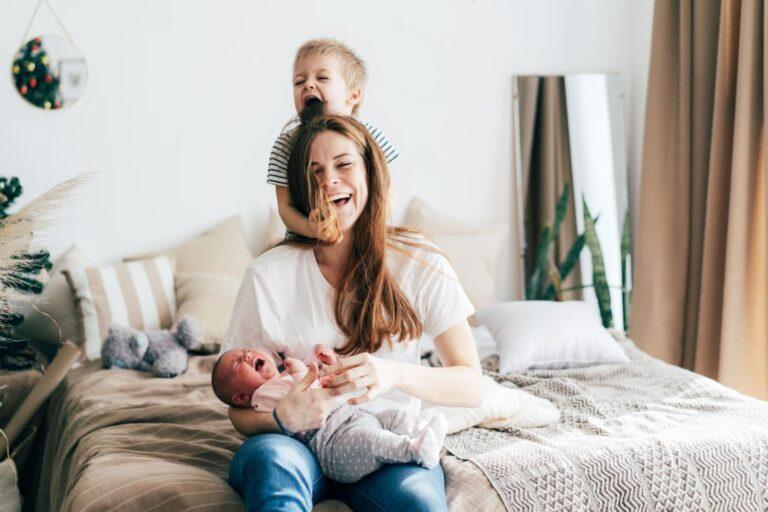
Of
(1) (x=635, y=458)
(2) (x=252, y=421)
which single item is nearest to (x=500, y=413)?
(1) (x=635, y=458)

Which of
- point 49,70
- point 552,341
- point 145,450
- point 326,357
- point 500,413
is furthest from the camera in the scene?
point 49,70

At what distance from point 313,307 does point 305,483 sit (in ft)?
1.49

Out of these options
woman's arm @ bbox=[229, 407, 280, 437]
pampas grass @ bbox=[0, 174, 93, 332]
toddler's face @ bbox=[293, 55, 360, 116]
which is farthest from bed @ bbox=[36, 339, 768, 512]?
toddler's face @ bbox=[293, 55, 360, 116]

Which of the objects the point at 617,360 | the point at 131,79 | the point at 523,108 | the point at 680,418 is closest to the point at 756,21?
the point at 523,108

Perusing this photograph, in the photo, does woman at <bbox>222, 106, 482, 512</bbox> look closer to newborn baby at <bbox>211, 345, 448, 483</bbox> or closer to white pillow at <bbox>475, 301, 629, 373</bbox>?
newborn baby at <bbox>211, 345, 448, 483</bbox>

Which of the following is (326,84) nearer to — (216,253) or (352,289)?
(352,289)

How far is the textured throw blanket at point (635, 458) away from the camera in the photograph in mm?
1725

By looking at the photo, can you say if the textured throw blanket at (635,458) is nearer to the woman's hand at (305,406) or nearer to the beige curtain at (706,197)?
the woman's hand at (305,406)

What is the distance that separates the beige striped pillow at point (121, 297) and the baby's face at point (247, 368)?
1.47 m

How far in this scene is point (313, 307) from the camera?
1.79 m

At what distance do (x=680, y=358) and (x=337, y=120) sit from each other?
7.75 ft

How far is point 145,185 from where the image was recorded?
11.2 feet

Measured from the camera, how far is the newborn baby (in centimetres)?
153

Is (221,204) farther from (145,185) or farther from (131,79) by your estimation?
(131,79)
